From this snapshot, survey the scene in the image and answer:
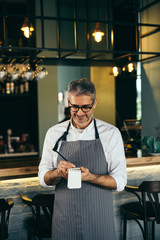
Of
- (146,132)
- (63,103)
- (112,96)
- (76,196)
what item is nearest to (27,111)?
(63,103)

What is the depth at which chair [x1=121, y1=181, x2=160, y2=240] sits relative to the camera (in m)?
2.67

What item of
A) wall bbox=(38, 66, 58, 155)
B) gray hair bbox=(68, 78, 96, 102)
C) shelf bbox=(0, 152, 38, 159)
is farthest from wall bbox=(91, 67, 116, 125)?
gray hair bbox=(68, 78, 96, 102)

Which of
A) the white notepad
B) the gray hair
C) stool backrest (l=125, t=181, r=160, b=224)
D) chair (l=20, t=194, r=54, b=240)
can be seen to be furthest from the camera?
stool backrest (l=125, t=181, r=160, b=224)

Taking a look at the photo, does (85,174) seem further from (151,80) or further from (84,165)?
(151,80)

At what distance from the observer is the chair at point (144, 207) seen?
8.76ft

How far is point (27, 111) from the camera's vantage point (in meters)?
6.30

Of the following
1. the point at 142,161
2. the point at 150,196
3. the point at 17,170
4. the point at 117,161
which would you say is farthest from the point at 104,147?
the point at 142,161

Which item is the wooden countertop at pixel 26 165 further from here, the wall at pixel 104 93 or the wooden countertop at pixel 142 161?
the wall at pixel 104 93

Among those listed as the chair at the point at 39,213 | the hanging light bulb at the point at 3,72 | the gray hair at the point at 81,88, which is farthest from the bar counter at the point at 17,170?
the gray hair at the point at 81,88

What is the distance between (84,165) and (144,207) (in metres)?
1.24

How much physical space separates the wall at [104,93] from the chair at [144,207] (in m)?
4.47

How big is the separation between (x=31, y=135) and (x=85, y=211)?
455 cm

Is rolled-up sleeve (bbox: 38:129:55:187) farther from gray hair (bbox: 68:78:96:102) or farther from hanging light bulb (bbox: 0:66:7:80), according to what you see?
hanging light bulb (bbox: 0:66:7:80)

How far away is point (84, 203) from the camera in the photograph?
176cm
